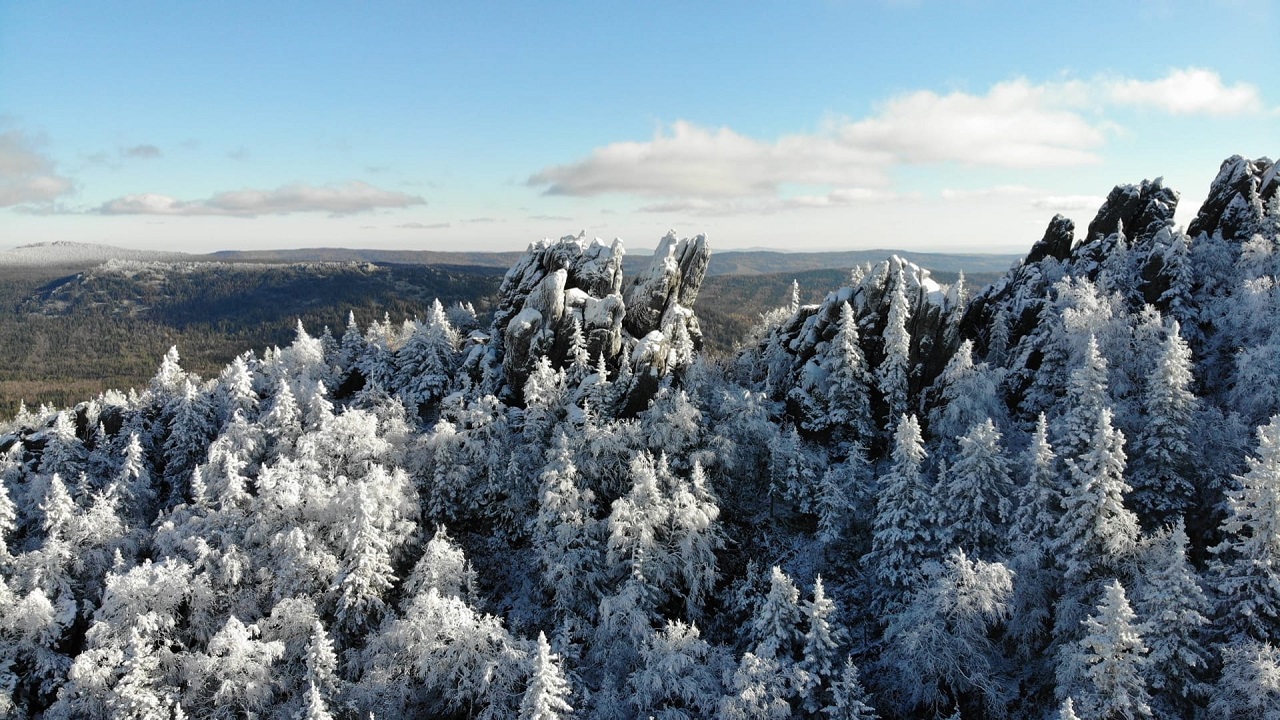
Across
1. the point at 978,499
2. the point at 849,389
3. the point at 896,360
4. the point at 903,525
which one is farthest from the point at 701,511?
the point at 896,360

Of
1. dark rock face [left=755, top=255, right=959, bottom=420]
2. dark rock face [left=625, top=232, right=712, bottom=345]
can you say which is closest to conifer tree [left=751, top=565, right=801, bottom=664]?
dark rock face [left=755, top=255, right=959, bottom=420]

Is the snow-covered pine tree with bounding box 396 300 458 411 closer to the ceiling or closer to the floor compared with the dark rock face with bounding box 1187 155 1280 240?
closer to the floor

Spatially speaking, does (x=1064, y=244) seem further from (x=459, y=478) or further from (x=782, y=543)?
(x=459, y=478)

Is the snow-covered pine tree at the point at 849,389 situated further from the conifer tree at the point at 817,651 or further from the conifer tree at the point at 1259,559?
A: the conifer tree at the point at 1259,559

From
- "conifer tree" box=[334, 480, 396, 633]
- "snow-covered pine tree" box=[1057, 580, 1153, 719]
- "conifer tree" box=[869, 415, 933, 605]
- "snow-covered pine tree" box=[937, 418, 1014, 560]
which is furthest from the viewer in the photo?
"conifer tree" box=[334, 480, 396, 633]

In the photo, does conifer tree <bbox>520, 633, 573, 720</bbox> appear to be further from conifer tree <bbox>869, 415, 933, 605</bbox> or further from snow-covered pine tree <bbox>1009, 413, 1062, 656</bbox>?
snow-covered pine tree <bbox>1009, 413, 1062, 656</bbox>

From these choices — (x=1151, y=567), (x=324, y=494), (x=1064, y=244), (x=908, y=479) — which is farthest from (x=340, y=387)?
(x=1064, y=244)

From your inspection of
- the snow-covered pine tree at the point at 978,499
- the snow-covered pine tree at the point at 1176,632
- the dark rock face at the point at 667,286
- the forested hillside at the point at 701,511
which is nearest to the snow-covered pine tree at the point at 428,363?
the forested hillside at the point at 701,511
